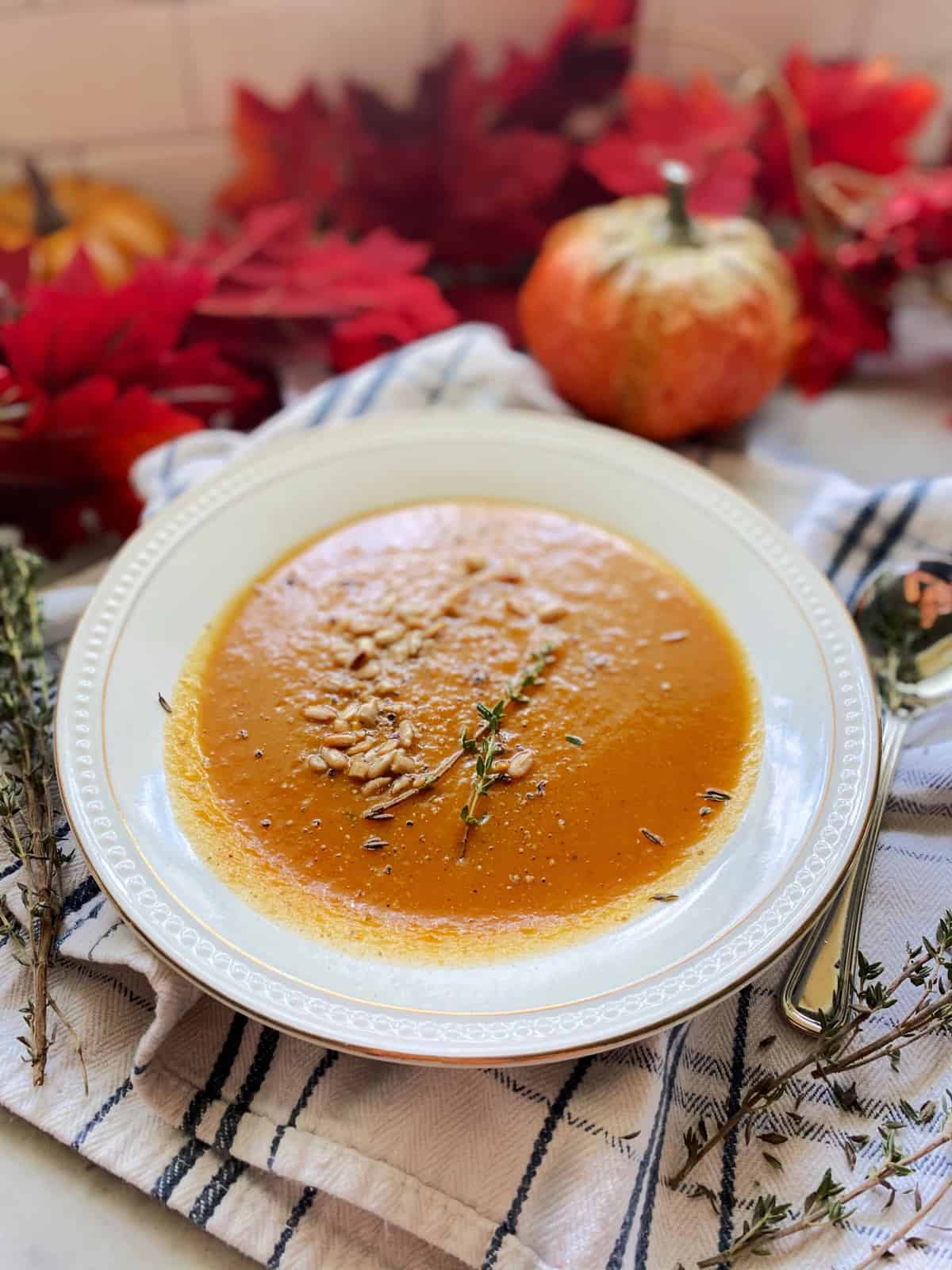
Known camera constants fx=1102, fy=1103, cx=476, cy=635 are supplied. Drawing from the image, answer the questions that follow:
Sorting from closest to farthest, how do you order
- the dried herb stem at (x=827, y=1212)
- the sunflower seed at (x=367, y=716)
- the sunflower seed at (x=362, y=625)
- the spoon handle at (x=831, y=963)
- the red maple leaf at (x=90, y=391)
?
1. the dried herb stem at (x=827, y=1212)
2. the spoon handle at (x=831, y=963)
3. the sunflower seed at (x=367, y=716)
4. the sunflower seed at (x=362, y=625)
5. the red maple leaf at (x=90, y=391)

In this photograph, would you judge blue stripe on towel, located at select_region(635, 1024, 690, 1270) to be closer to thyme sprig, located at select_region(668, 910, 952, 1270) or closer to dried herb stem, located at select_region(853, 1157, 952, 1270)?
thyme sprig, located at select_region(668, 910, 952, 1270)

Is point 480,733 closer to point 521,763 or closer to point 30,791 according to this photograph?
point 521,763

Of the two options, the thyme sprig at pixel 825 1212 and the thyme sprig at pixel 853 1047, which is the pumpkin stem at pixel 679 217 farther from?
the thyme sprig at pixel 825 1212

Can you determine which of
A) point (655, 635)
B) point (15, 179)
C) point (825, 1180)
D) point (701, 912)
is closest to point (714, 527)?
point (655, 635)

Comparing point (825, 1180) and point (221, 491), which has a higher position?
point (221, 491)

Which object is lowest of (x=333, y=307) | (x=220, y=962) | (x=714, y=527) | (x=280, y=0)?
(x=220, y=962)

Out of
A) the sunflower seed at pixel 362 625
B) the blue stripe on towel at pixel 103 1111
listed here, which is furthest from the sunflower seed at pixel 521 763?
the blue stripe on towel at pixel 103 1111

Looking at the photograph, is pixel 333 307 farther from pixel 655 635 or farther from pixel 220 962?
pixel 220 962

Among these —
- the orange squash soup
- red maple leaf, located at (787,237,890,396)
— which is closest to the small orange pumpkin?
red maple leaf, located at (787,237,890,396)
